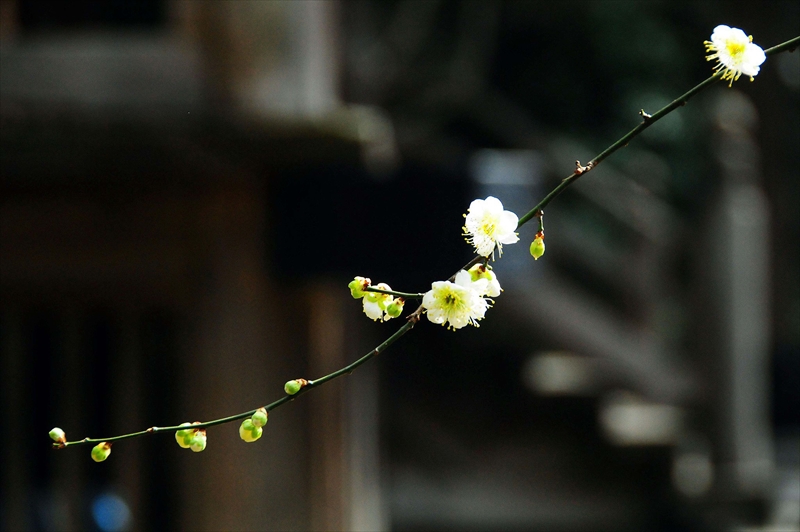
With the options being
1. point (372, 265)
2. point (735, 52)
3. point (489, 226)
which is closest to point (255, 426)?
point (489, 226)

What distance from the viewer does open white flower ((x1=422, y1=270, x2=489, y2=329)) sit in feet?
2.31

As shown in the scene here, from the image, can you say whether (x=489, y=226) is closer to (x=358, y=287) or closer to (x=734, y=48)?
(x=358, y=287)

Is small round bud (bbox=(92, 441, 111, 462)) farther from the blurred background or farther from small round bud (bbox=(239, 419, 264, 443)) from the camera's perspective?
the blurred background

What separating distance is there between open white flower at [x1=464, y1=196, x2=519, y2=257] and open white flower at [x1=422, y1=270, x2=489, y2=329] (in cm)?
5

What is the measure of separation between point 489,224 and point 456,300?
0.26 ft

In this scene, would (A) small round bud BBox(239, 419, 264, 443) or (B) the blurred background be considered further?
(B) the blurred background

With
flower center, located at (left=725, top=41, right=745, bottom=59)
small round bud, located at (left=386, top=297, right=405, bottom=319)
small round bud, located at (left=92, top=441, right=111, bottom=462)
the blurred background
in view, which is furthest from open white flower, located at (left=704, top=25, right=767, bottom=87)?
the blurred background

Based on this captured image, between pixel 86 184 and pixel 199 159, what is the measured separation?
295 mm

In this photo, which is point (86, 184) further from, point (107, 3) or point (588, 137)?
point (588, 137)

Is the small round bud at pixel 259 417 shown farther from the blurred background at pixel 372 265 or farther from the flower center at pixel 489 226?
the blurred background at pixel 372 265

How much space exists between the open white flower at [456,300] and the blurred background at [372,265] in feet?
3.55

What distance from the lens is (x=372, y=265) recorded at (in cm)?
209

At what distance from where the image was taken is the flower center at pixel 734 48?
786 millimetres

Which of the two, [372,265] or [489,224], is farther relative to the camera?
[372,265]
